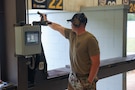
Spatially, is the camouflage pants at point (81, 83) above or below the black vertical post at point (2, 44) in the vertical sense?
below

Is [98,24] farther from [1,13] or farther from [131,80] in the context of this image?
[131,80]

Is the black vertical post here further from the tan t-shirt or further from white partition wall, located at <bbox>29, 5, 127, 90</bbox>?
white partition wall, located at <bbox>29, 5, 127, 90</bbox>

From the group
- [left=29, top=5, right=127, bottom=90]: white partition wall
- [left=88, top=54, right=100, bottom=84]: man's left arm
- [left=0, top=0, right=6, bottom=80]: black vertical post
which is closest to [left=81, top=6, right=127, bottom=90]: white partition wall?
[left=29, top=5, right=127, bottom=90]: white partition wall

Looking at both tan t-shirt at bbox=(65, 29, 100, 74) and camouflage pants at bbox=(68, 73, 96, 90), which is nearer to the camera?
tan t-shirt at bbox=(65, 29, 100, 74)

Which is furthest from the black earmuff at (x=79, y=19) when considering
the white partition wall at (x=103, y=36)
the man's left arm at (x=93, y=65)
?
the white partition wall at (x=103, y=36)

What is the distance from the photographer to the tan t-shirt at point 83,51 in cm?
255

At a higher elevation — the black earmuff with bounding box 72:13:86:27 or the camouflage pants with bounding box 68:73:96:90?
the black earmuff with bounding box 72:13:86:27

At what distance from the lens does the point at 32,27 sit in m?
2.47

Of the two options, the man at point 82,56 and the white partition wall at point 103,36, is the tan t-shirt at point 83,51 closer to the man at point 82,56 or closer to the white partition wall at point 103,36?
the man at point 82,56

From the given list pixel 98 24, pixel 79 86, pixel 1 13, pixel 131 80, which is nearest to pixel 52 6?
pixel 98 24

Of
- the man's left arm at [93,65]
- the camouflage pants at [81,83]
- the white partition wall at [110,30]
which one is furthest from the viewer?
the white partition wall at [110,30]

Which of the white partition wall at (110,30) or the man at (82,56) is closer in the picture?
the man at (82,56)

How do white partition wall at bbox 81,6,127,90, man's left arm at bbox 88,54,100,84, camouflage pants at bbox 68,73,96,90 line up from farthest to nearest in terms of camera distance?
white partition wall at bbox 81,6,127,90 → camouflage pants at bbox 68,73,96,90 → man's left arm at bbox 88,54,100,84

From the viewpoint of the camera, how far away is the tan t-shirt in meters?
2.55
